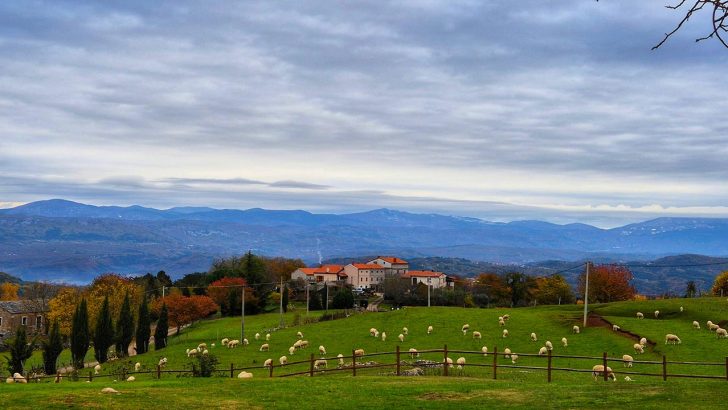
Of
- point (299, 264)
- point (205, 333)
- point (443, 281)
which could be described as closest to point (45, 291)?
point (205, 333)

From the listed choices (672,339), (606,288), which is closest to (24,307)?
(606,288)

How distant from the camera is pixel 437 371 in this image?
3878cm

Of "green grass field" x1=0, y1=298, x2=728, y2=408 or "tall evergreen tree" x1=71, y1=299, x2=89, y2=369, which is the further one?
"tall evergreen tree" x1=71, y1=299, x2=89, y2=369

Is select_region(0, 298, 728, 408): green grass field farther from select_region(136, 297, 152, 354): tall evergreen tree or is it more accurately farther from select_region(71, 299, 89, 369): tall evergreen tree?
select_region(71, 299, 89, 369): tall evergreen tree

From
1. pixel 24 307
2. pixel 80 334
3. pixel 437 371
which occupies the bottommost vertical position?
pixel 24 307

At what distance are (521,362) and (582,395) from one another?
22.9 metres

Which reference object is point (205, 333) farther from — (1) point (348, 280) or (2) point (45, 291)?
(1) point (348, 280)

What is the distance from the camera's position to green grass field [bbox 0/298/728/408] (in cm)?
2439

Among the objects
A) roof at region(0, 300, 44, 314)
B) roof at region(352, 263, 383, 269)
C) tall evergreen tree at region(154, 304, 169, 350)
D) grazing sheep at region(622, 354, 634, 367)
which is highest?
grazing sheep at region(622, 354, 634, 367)

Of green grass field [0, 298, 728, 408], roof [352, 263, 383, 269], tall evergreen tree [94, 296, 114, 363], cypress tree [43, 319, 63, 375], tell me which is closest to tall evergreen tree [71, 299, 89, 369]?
tall evergreen tree [94, 296, 114, 363]

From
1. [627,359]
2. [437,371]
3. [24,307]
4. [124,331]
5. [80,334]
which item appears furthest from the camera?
[24,307]

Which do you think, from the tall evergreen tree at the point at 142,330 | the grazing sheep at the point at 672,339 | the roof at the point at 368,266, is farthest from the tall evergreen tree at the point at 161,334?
the roof at the point at 368,266

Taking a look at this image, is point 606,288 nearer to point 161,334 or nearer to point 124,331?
point 161,334

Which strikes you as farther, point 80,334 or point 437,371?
point 80,334
